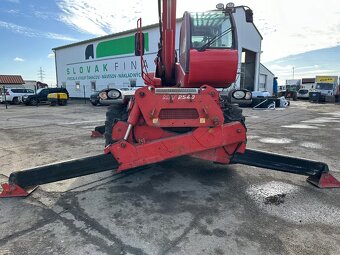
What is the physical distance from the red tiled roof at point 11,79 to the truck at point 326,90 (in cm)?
5364

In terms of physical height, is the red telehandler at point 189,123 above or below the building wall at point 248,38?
below

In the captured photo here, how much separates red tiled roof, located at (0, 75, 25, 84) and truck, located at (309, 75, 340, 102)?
53.6 meters

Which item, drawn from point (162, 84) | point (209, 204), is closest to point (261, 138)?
point (162, 84)

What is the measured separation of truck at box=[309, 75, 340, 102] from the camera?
31.1 m

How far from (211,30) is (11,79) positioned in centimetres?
5933

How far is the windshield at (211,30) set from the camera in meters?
4.35

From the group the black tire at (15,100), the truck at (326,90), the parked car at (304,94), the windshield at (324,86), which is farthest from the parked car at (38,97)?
the parked car at (304,94)

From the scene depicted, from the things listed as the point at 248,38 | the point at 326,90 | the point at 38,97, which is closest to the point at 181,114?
the point at 38,97

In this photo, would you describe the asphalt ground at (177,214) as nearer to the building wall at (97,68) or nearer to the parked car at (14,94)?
the building wall at (97,68)

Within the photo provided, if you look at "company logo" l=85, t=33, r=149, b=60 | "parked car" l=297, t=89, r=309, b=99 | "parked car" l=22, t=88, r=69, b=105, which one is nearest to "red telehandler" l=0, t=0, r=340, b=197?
"company logo" l=85, t=33, r=149, b=60

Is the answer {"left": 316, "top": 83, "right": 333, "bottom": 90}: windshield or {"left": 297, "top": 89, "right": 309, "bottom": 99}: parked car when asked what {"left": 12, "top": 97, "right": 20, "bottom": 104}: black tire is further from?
{"left": 297, "top": 89, "right": 309, "bottom": 99}: parked car

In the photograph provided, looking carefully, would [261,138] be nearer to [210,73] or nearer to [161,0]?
[210,73]

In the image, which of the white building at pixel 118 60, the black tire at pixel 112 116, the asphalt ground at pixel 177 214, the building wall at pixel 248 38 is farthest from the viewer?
the white building at pixel 118 60

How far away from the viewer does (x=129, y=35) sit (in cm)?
2591
